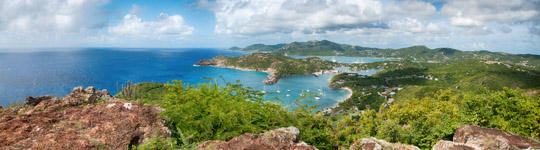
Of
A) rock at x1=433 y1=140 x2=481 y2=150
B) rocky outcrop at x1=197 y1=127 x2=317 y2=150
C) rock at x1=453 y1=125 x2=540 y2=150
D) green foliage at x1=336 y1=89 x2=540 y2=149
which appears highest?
rocky outcrop at x1=197 y1=127 x2=317 y2=150

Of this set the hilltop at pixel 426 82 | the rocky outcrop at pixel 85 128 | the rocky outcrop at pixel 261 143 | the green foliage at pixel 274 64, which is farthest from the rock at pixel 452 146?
the green foliage at pixel 274 64

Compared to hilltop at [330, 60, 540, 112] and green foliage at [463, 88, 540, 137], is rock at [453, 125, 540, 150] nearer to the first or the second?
green foliage at [463, 88, 540, 137]

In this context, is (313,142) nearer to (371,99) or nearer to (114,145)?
(114,145)

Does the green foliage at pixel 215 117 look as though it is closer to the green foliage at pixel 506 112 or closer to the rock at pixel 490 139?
the rock at pixel 490 139

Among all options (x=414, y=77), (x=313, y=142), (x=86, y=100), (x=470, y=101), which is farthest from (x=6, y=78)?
(x=414, y=77)

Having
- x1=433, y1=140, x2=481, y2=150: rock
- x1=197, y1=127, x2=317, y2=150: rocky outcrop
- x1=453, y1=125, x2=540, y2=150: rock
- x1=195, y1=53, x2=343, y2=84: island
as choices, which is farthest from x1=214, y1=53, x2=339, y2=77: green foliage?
x1=197, y1=127, x2=317, y2=150: rocky outcrop

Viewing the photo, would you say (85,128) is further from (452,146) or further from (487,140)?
(487,140)

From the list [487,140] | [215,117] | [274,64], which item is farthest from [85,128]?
[274,64]
